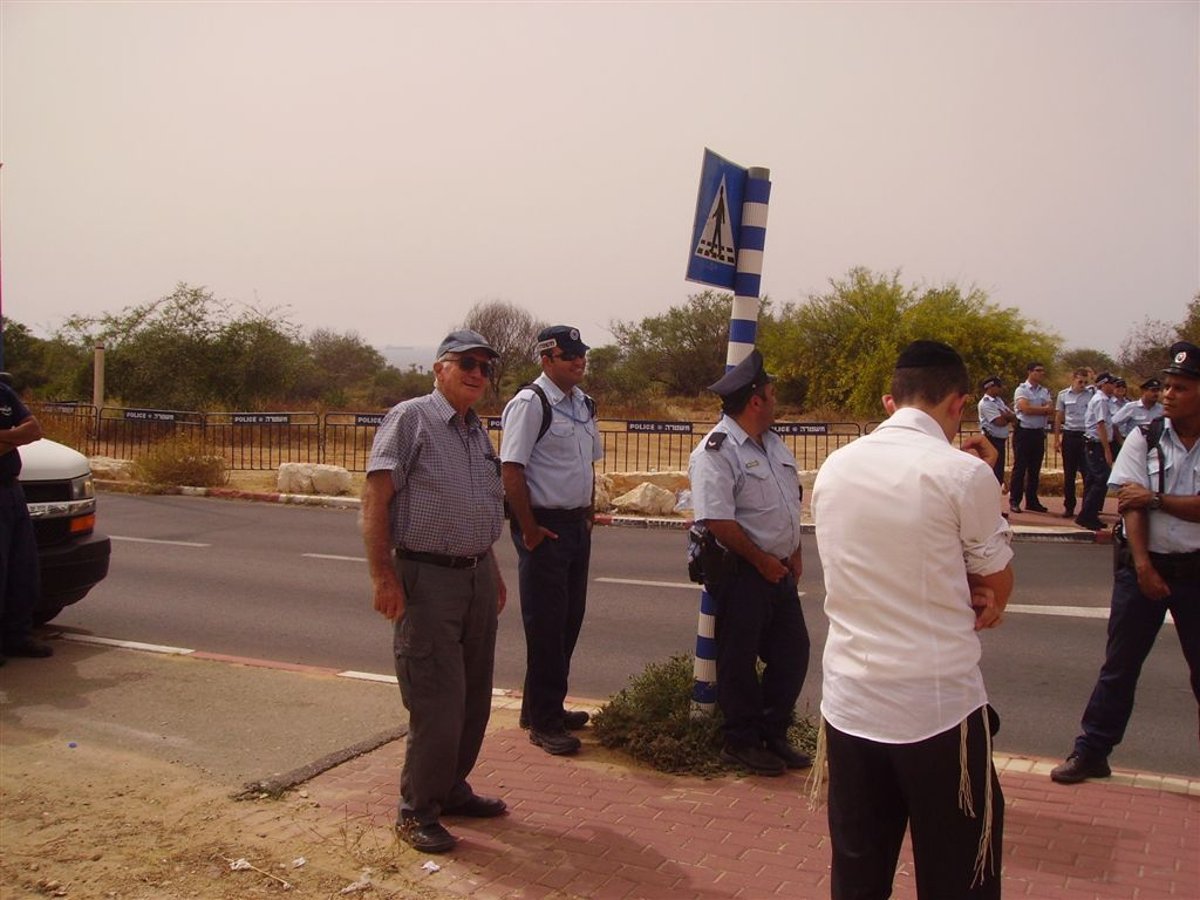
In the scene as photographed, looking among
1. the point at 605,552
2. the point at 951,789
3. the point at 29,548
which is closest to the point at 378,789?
the point at 951,789

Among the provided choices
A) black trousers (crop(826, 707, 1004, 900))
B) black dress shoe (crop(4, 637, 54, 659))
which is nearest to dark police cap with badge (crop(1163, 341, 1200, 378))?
black trousers (crop(826, 707, 1004, 900))

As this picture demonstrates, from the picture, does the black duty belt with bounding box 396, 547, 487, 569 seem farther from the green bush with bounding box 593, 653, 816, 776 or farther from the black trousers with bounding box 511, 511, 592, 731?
the green bush with bounding box 593, 653, 816, 776

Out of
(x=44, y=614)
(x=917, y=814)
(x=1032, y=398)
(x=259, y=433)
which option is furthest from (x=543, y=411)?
(x=259, y=433)

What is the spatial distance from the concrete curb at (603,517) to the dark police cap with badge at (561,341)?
5950 millimetres

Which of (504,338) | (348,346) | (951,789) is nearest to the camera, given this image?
(951,789)

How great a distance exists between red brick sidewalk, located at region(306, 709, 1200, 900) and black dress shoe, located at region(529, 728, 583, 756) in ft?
0.15

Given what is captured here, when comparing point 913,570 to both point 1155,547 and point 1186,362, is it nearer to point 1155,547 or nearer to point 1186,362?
point 1155,547

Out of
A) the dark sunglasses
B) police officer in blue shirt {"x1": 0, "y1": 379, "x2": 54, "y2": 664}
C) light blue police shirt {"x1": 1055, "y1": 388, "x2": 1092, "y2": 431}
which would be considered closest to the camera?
the dark sunglasses

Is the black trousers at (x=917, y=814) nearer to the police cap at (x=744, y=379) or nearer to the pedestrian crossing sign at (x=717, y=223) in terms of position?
the police cap at (x=744, y=379)

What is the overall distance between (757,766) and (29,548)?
4.87 m

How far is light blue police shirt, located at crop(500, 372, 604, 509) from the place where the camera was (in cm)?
567

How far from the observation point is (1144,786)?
5.39m

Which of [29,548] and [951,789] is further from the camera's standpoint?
[29,548]

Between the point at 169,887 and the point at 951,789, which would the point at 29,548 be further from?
the point at 951,789
